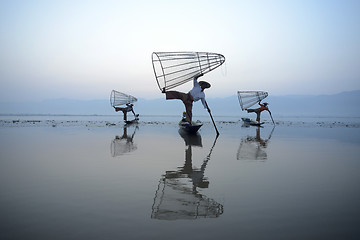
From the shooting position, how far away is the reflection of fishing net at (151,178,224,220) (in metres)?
4.72

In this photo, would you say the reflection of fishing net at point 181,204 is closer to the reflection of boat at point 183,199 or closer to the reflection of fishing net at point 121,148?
the reflection of boat at point 183,199

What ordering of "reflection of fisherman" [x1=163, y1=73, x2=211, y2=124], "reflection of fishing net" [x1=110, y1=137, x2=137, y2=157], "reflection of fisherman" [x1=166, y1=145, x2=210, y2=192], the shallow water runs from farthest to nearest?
"reflection of fisherman" [x1=163, y1=73, x2=211, y2=124], "reflection of fishing net" [x1=110, y1=137, x2=137, y2=157], "reflection of fisherman" [x1=166, y1=145, x2=210, y2=192], the shallow water

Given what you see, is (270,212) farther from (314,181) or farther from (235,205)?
(314,181)

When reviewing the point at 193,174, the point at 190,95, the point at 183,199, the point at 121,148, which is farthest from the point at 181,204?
the point at 190,95

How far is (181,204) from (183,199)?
0.34 metres

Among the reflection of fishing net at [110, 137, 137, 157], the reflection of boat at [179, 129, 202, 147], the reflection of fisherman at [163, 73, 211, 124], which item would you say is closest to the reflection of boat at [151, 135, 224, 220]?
the reflection of fishing net at [110, 137, 137, 157]

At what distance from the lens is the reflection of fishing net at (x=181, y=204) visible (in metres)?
4.72

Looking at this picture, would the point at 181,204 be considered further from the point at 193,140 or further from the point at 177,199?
the point at 193,140

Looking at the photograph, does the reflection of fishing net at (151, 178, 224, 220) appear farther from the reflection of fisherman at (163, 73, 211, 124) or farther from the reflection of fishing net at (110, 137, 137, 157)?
the reflection of fisherman at (163, 73, 211, 124)

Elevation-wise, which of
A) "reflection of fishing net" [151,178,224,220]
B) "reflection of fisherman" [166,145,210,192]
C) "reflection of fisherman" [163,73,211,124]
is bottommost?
"reflection of fisherman" [166,145,210,192]

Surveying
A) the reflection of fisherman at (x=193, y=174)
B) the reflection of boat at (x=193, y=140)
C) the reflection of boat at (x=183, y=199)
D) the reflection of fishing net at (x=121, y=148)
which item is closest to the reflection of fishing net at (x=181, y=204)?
the reflection of boat at (x=183, y=199)

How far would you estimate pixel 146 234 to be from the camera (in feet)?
12.9

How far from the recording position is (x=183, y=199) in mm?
5684

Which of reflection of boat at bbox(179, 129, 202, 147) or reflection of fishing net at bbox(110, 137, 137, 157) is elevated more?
reflection of boat at bbox(179, 129, 202, 147)
